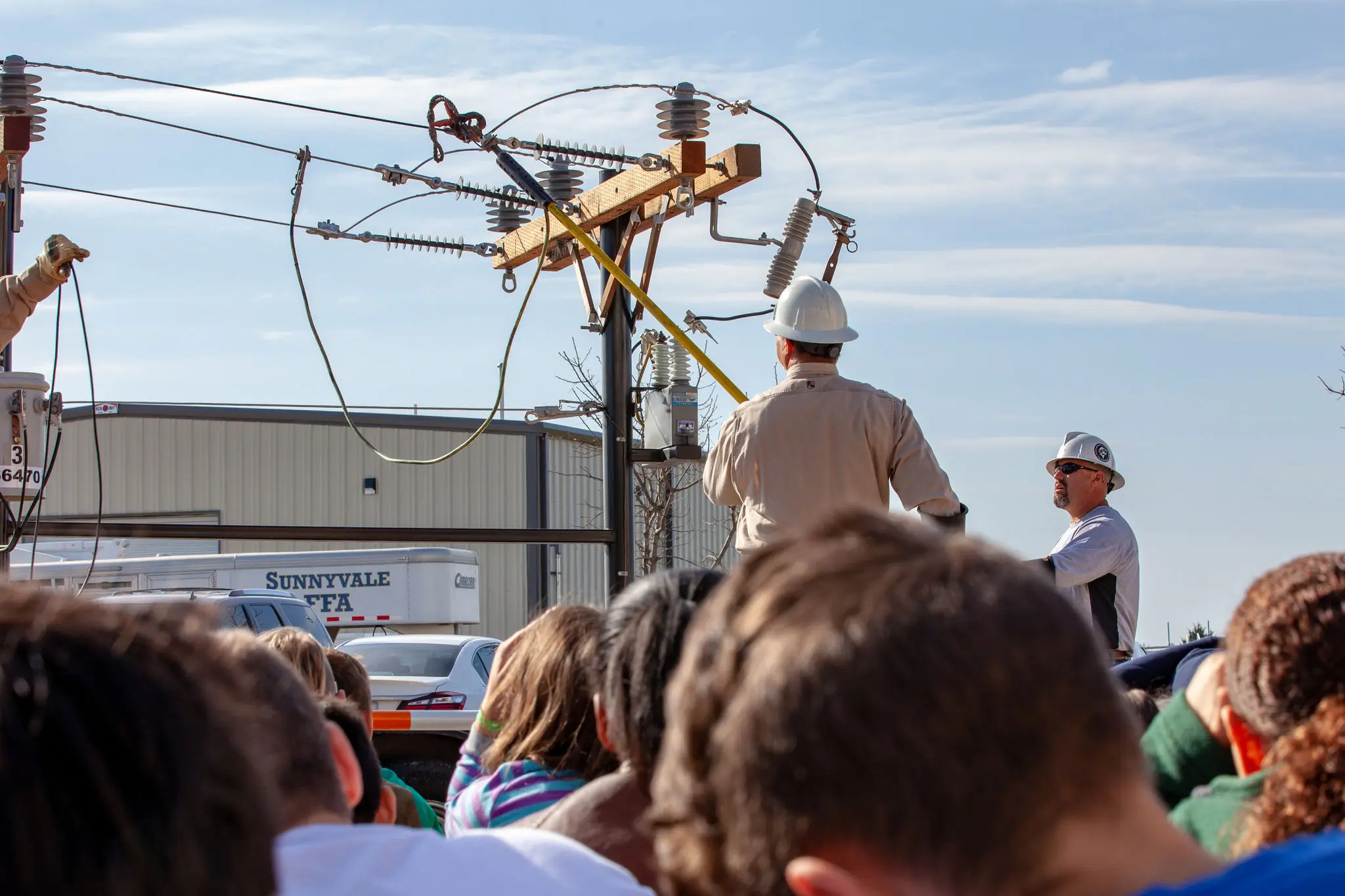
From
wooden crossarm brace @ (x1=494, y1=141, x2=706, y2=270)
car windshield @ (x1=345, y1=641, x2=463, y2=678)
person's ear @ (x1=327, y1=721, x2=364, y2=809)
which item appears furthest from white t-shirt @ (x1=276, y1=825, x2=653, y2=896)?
car windshield @ (x1=345, y1=641, x2=463, y2=678)

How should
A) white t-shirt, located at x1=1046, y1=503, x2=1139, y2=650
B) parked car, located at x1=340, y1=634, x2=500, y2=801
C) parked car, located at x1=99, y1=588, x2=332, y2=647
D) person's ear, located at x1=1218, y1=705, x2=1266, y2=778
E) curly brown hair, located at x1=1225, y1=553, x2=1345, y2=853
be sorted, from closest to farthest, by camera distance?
1. curly brown hair, located at x1=1225, y1=553, x2=1345, y2=853
2. person's ear, located at x1=1218, y1=705, x2=1266, y2=778
3. white t-shirt, located at x1=1046, y1=503, x2=1139, y2=650
4. parked car, located at x1=340, y1=634, x2=500, y2=801
5. parked car, located at x1=99, y1=588, x2=332, y2=647

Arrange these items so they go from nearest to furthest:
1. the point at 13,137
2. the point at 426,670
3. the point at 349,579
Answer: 1. the point at 13,137
2. the point at 426,670
3. the point at 349,579

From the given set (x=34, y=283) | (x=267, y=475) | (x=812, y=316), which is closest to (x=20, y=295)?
(x=34, y=283)

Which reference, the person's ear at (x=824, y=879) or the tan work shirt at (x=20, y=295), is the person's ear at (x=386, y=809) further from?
the tan work shirt at (x=20, y=295)

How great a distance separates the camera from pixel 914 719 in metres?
0.97

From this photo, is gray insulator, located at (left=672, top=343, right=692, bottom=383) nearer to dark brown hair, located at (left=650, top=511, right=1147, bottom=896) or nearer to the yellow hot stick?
the yellow hot stick

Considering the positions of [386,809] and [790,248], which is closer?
[386,809]

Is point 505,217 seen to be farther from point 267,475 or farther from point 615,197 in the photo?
point 267,475

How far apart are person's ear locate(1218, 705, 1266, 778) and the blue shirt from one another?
101 cm

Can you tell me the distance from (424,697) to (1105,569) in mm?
5998

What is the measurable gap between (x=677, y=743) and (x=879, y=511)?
252 mm

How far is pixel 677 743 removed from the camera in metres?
1.11

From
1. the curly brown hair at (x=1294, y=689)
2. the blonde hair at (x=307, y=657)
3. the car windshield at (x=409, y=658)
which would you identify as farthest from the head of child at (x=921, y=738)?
the car windshield at (x=409, y=658)

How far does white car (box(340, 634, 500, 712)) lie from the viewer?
1030 centimetres
